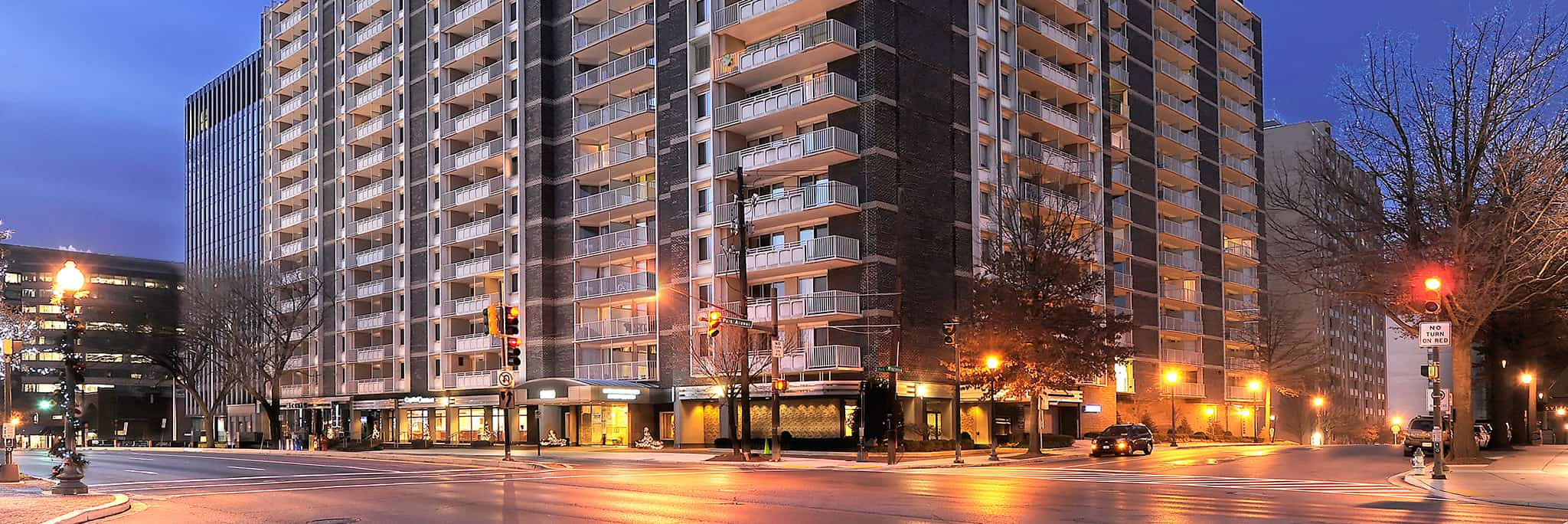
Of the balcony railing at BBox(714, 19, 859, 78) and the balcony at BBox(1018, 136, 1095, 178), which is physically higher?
the balcony railing at BBox(714, 19, 859, 78)

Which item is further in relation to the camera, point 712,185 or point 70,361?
point 712,185

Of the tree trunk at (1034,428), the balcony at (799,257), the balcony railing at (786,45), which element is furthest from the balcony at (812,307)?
the balcony railing at (786,45)

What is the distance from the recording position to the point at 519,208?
245 feet

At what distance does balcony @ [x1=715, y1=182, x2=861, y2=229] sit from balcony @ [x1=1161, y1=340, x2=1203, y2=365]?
108 feet

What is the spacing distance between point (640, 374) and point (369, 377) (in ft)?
104

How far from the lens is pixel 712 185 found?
204 feet

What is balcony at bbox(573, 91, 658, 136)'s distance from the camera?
6781 centimetres

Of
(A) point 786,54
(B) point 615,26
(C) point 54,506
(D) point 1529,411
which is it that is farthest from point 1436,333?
(B) point 615,26

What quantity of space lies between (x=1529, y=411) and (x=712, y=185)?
4688 cm

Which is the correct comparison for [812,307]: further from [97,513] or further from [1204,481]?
[97,513]

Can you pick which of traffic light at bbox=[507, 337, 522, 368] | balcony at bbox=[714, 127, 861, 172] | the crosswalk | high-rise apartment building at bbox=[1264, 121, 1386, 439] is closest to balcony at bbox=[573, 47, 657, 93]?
balcony at bbox=[714, 127, 861, 172]

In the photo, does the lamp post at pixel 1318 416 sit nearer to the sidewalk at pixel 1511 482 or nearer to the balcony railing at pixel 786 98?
the balcony railing at pixel 786 98

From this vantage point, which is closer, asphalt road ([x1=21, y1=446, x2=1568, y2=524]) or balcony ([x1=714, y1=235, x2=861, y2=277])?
asphalt road ([x1=21, y1=446, x2=1568, y2=524])

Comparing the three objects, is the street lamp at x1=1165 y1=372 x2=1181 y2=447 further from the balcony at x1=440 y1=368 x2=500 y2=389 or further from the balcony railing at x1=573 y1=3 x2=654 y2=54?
the balcony at x1=440 y1=368 x2=500 y2=389
